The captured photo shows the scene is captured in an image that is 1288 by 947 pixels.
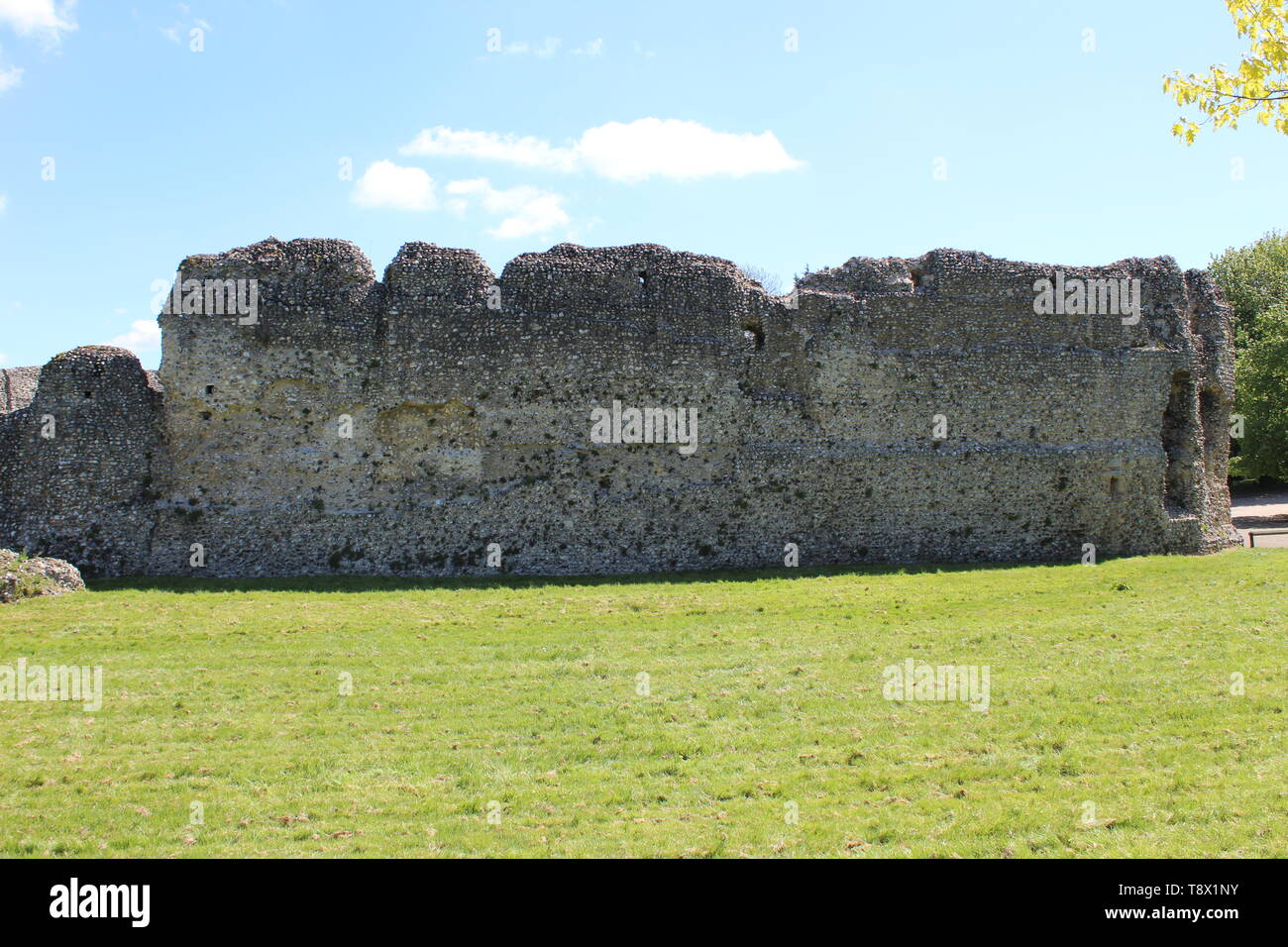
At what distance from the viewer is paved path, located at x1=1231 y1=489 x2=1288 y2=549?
2823 centimetres

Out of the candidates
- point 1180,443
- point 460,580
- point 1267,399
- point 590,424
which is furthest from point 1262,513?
point 460,580

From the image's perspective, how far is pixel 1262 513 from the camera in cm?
4009

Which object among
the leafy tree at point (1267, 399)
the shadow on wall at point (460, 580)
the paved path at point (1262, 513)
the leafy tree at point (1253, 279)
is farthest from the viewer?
the leafy tree at point (1253, 279)

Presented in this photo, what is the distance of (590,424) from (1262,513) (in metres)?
34.4

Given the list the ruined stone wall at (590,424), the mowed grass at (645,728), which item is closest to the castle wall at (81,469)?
the ruined stone wall at (590,424)

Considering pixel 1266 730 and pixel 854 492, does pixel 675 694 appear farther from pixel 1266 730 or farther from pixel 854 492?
pixel 854 492

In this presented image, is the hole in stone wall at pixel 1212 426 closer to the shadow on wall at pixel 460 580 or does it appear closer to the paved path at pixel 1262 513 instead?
the paved path at pixel 1262 513

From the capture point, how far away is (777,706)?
10.9 m

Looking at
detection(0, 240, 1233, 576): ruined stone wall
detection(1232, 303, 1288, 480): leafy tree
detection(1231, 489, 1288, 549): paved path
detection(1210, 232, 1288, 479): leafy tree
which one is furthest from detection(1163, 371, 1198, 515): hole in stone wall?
detection(1232, 303, 1288, 480): leafy tree

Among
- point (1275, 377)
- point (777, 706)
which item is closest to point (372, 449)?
point (777, 706)

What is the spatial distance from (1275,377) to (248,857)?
1710 inches

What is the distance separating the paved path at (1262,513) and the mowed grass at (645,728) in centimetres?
1226

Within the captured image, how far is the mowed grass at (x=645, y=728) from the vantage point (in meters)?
7.30

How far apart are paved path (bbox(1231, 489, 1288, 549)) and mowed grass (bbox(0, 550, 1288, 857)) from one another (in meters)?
12.3
